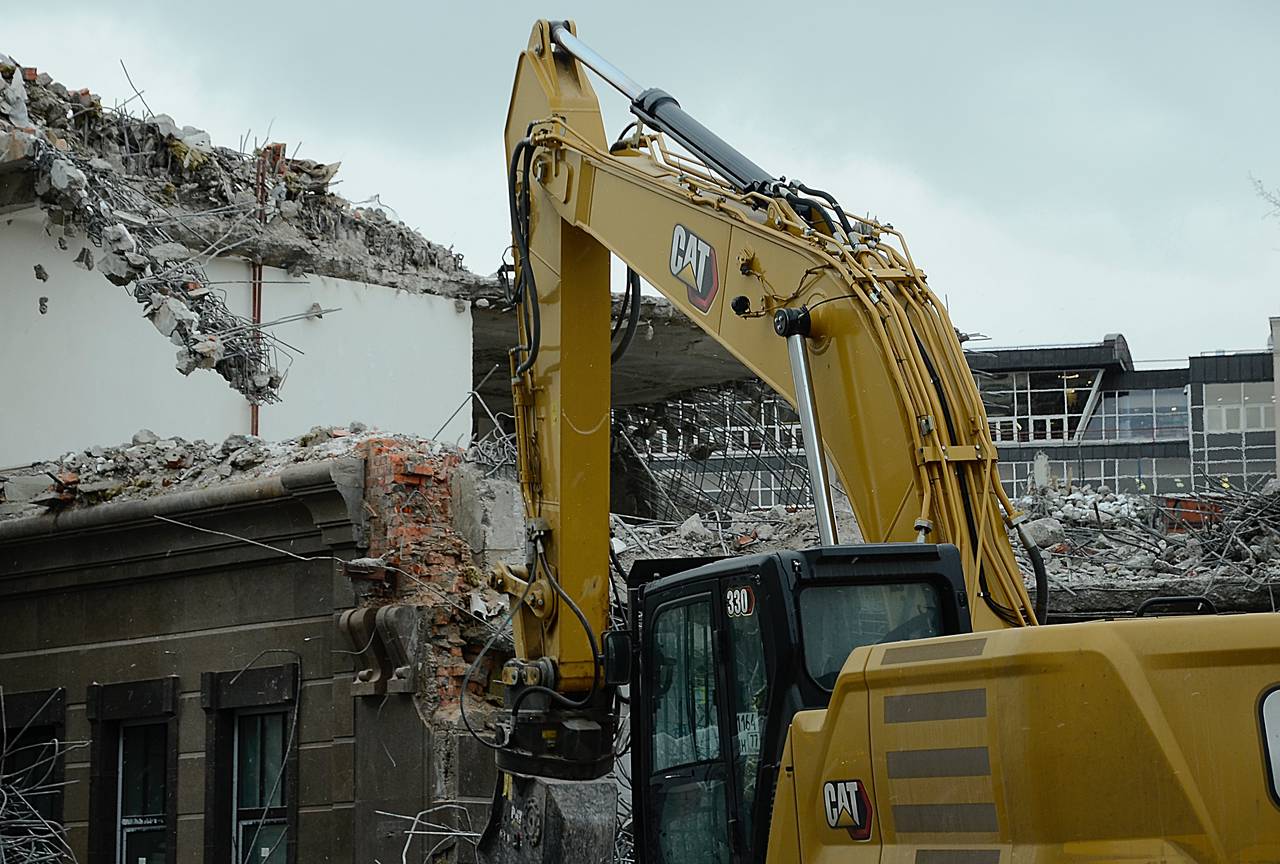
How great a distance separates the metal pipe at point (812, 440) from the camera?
672 cm

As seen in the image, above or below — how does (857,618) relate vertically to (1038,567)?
below

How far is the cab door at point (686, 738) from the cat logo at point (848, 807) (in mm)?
785

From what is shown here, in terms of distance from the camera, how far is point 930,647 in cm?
548

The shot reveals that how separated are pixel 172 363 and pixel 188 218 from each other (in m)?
1.59

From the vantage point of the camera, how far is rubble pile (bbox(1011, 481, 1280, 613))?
12.1 metres

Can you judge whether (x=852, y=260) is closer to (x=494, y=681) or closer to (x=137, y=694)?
(x=494, y=681)

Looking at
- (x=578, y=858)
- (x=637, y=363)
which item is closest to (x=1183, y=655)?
(x=578, y=858)

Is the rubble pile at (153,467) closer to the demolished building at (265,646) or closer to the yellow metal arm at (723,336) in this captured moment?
the demolished building at (265,646)

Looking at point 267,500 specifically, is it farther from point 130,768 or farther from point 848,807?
point 848,807

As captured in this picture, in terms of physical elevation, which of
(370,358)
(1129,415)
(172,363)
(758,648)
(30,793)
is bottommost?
(30,793)

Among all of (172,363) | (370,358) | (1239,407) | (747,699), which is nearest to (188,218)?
(172,363)

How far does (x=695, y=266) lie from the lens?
805 cm

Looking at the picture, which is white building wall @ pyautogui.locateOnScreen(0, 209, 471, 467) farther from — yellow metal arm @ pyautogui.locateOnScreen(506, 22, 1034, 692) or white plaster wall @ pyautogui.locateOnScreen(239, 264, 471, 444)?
yellow metal arm @ pyautogui.locateOnScreen(506, 22, 1034, 692)

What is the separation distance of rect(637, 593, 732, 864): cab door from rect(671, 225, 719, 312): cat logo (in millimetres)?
1648
